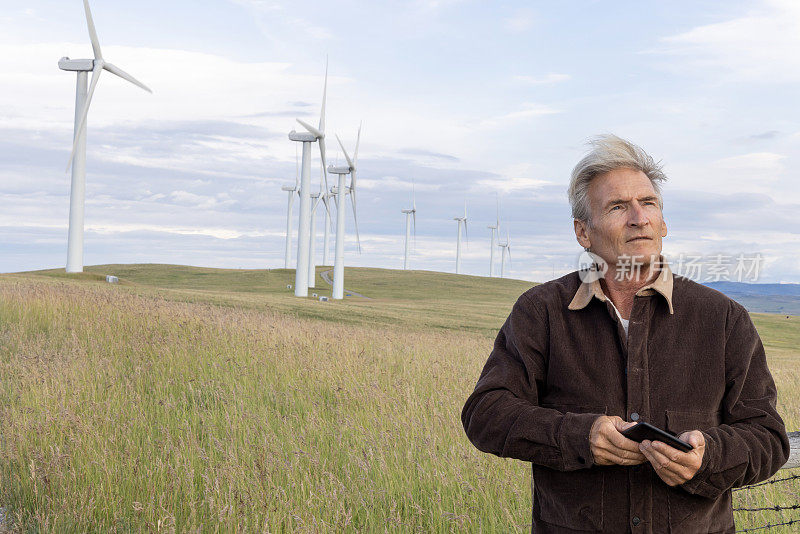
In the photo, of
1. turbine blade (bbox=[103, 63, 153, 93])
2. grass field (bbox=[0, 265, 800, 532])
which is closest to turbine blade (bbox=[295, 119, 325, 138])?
turbine blade (bbox=[103, 63, 153, 93])

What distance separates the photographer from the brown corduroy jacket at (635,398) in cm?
275

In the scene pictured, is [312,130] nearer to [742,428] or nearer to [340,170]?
[340,170]

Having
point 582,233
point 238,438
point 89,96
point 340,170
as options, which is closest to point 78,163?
point 89,96

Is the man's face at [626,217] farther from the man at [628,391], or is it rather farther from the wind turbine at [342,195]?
the wind turbine at [342,195]

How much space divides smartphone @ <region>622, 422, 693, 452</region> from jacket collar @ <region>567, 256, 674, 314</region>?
571mm

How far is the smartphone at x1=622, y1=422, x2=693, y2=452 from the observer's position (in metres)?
2.47

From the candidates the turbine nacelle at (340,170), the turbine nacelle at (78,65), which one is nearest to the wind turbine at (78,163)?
the turbine nacelle at (78,65)

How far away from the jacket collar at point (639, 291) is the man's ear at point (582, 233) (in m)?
0.29

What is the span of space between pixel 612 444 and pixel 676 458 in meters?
0.23

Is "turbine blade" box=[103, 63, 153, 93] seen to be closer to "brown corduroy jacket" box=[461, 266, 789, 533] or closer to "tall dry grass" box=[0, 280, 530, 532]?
"tall dry grass" box=[0, 280, 530, 532]

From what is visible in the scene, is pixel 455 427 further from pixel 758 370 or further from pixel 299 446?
pixel 758 370

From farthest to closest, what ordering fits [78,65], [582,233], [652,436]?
1. [78,65]
2. [582,233]
3. [652,436]

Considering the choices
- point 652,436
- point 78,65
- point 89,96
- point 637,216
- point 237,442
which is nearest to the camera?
point 652,436

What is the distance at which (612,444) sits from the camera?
2611 millimetres
